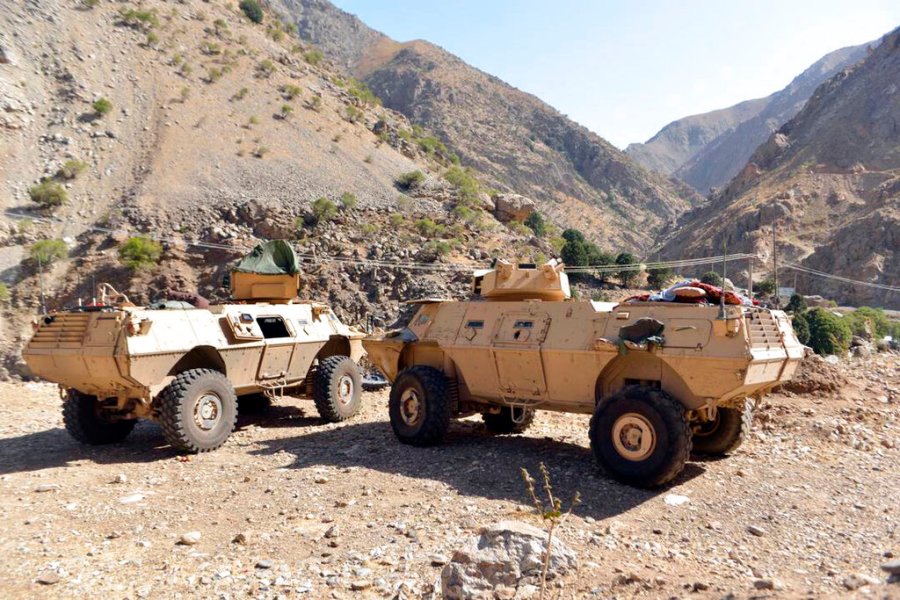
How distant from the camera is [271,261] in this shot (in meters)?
11.6

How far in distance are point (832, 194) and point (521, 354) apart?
5447cm

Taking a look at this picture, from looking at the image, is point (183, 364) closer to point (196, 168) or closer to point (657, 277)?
point (196, 168)

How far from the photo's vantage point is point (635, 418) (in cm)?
667

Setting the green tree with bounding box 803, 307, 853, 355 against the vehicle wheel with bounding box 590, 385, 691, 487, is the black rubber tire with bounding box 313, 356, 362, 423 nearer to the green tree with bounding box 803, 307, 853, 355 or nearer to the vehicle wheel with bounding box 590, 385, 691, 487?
the vehicle wheel with bounding box 590, 385, 691, 487

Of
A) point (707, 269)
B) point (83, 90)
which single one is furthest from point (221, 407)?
point (707, 269)

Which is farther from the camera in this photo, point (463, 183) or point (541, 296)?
point (463, 183)

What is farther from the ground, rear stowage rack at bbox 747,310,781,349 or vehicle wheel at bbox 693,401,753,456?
rear stowage rack at bbox 747,310,781,349

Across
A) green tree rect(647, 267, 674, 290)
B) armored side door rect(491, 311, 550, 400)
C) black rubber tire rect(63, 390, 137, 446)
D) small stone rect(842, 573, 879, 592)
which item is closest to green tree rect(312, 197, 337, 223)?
green tree rect(647, 267, 674, 290)

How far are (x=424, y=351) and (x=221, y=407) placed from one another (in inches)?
106

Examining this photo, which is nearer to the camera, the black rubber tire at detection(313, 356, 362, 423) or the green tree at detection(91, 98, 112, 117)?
the black rubber tire at detection(313, 356, 362, 423)

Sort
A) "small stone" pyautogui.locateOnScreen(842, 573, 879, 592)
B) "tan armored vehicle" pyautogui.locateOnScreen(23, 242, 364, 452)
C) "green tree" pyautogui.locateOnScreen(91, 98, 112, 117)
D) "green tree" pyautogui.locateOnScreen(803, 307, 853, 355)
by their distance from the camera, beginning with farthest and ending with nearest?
"green tree" pyautogui.locateOnScreen(91, 98, 112, 117) → "green tree" pyautogui.locateOnScreen(803, 307, 853, 355) → "tan armored vehicle" pyautogui.locateOnScreen(23, 242, 364, 452) → "small stone" pyautogui.locateOnScreen(842, 573, 879, 592)

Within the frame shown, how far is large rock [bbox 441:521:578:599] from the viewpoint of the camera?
4.33 metres

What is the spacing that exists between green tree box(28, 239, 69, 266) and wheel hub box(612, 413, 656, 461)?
22.8 m

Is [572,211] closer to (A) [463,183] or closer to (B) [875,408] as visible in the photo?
(A) [463,183]
